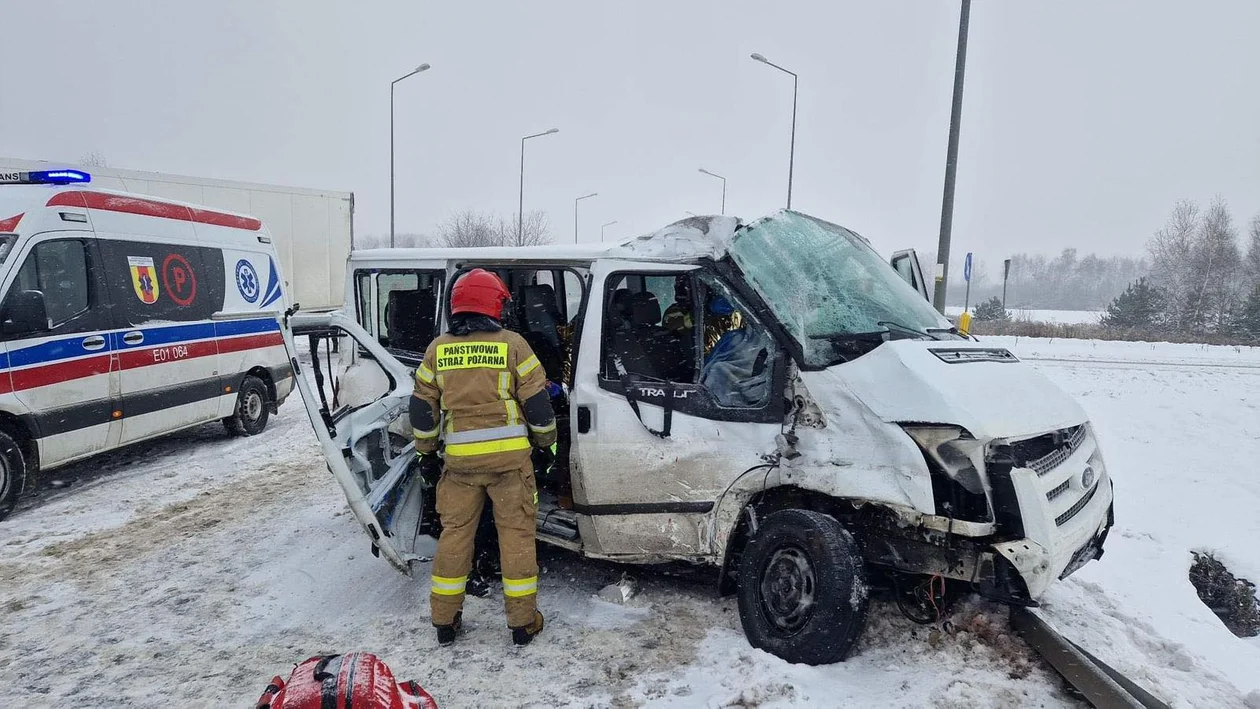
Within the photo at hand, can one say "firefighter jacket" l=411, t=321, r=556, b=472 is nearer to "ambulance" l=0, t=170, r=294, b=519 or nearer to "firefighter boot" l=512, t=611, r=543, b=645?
"firefighter boot" l=512, t=611, r=543, b=645

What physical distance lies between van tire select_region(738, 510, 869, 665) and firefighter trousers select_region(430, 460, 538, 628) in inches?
43.9

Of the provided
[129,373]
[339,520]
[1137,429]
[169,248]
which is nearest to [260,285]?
[169,248]

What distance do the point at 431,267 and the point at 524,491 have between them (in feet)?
6.31

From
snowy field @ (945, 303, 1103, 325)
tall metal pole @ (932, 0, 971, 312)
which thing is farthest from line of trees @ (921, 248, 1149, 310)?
tall metal pole @ (932, 0, 971, 312)

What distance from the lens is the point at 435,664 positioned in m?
3.35

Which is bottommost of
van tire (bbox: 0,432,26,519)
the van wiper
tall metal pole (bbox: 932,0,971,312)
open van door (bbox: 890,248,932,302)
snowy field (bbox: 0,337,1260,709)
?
snowy field (bbox: 0,337,1260,709)

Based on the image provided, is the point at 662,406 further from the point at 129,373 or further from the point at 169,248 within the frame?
the point at 169,248

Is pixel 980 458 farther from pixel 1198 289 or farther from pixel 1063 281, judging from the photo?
pixel 1063 281

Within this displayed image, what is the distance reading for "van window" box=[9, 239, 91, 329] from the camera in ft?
17.9

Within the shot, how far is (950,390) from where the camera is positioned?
3.00 metres

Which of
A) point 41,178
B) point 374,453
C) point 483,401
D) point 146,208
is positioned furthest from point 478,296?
point 146,208

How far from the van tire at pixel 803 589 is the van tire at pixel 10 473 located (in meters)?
5.74

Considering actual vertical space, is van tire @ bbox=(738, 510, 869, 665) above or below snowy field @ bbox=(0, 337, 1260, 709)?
above

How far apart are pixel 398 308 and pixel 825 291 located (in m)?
3.10
